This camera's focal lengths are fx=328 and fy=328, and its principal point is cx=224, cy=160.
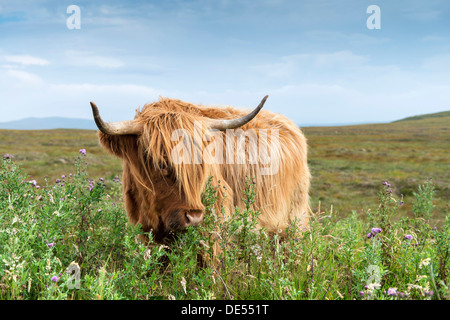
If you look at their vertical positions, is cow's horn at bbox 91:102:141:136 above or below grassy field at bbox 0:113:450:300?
above

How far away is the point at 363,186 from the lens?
21.8 metres

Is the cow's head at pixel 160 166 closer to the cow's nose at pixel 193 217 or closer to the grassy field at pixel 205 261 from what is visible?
the cow's nose at pixel 193 217

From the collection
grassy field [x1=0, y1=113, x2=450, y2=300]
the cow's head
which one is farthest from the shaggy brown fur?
grassy field [x1=0, y1=113, x2=450, y2=300]

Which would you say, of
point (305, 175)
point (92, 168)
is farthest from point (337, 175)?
point (305, 175)

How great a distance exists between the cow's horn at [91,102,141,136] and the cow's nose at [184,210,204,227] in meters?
1.05

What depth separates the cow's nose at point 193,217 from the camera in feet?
9.26

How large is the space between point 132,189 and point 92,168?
23.6 m

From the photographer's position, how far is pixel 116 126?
3195mm

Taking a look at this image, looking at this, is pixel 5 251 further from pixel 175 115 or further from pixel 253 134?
pixel 253 134

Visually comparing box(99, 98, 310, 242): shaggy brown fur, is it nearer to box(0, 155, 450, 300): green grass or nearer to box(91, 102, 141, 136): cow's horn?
box(91, 102, 141, 136): cow's horn

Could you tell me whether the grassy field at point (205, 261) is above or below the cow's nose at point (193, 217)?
below

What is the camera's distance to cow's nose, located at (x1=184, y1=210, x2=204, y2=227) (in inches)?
111

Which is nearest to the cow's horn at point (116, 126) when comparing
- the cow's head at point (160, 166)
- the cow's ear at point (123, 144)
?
the cow's head at point (160, 166)
